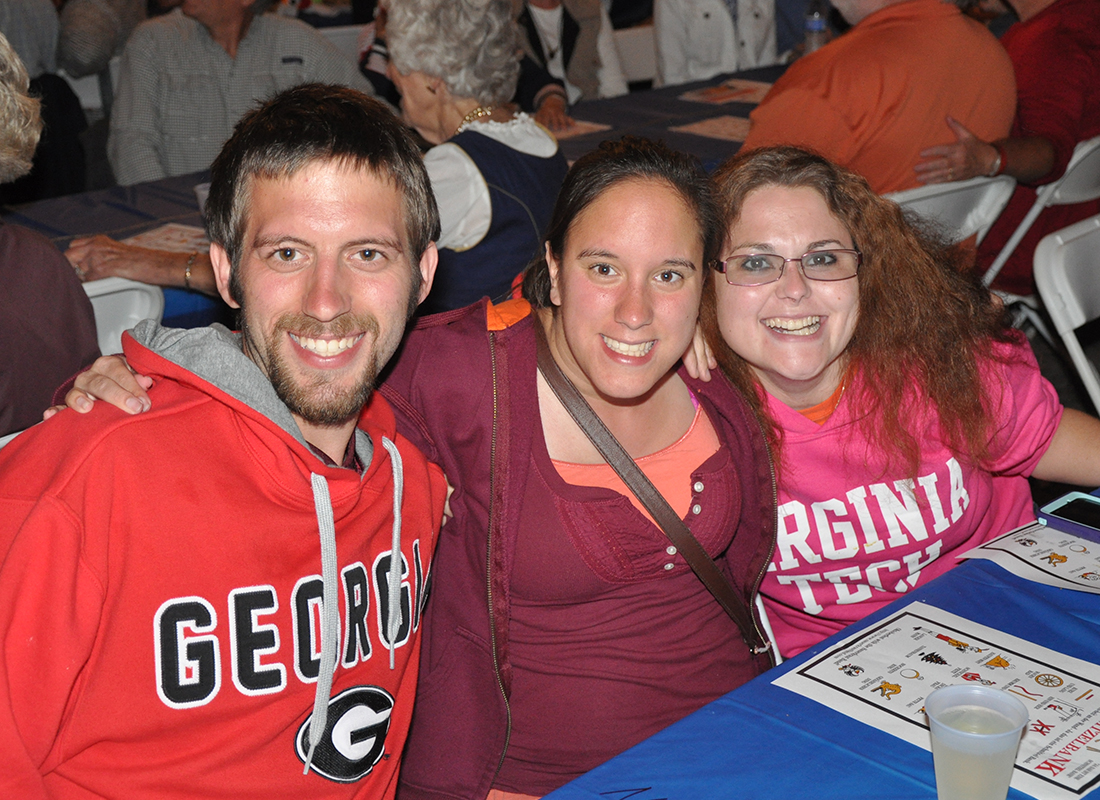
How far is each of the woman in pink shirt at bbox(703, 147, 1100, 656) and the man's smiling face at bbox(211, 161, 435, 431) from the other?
696 mm

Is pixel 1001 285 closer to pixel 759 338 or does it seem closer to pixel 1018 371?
pixel 1018 371

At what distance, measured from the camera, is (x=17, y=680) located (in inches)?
42.4

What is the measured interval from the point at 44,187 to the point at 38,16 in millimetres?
1505

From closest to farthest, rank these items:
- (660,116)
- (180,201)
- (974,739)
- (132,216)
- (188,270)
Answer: (974,739) → (188,270) → (132,216) → (180,201) → (660,116)

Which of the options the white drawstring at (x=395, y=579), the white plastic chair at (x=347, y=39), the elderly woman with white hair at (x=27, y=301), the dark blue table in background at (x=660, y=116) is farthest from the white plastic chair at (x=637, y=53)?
the white drawstring at (x=395, y=579)

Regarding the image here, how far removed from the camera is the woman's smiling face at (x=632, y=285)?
1.62 m

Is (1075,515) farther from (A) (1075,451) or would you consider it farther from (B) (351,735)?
(B) (351,735)

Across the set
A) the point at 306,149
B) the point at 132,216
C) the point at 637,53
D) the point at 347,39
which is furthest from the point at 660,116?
the point at 306,149

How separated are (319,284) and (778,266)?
0.84m

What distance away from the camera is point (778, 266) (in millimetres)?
1763

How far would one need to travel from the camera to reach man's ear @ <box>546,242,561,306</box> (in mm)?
1720

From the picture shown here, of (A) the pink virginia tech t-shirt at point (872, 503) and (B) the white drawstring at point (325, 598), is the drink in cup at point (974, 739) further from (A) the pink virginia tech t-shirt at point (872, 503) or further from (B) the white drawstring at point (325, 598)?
(B) the white drawstring at point (325, 598)

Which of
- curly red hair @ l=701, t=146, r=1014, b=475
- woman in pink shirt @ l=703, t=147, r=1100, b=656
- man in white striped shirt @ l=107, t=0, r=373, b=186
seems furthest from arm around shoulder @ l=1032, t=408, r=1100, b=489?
man in white striped shirt @ l=107, t=0, r=373, b=186

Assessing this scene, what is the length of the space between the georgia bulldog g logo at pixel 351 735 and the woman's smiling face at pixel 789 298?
0.88 m
